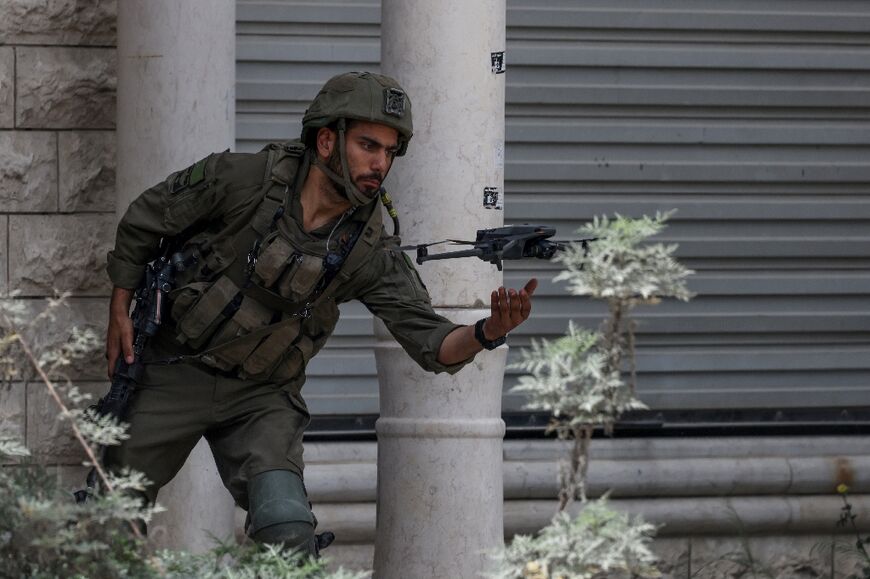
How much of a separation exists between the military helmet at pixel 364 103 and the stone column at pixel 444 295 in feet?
2.27

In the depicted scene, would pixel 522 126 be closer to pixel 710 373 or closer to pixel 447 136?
pixel 710 373

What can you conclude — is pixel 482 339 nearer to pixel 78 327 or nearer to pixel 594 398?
pixel 594 398

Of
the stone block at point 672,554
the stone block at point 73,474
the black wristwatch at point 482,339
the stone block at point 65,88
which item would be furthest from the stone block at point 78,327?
the stone block at point 672,554

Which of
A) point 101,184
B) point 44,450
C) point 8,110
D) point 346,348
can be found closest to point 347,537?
point 346,348

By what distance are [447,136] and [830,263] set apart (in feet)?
9.56

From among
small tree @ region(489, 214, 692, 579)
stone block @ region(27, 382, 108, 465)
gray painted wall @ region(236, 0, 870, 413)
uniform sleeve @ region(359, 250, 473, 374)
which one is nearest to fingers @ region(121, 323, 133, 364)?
uniform sleeve @ region(359, 250, 473, 374)

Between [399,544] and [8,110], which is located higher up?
[8,110]

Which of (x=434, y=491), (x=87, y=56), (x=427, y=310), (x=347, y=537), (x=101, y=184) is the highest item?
(x=87, y=56)

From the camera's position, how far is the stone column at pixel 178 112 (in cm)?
577

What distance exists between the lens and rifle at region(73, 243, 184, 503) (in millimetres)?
4836

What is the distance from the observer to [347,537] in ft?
23.3

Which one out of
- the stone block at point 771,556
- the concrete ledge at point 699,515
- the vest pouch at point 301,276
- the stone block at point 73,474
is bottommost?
the stone block at point 771,556

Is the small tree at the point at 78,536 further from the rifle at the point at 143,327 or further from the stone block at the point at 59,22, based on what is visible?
the stone block at the point at 59,22

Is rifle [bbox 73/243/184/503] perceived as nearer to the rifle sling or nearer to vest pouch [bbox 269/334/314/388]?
the rifle sling
